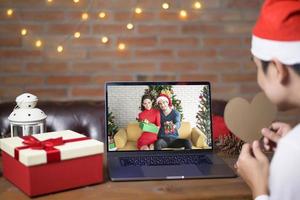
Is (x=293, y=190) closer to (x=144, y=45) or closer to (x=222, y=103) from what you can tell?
(x=222, y=103)

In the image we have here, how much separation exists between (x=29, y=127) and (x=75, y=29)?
1205mm

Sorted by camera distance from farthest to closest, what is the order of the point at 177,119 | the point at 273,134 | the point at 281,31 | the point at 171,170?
the point at 177,119, the point at 171,170, the point at 273,134, the point at 281,31

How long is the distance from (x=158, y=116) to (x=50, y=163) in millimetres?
540

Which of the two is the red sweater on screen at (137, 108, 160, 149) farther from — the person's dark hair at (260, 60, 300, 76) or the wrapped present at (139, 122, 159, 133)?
the person's dark hair at (260, 60, 300, 76)

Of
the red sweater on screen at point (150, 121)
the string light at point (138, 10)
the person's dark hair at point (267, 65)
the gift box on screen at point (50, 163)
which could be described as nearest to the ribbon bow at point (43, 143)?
the gift box on screen at point (50, 163)

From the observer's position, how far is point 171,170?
1618 millimetres

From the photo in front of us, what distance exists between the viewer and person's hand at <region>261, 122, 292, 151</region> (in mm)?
1397

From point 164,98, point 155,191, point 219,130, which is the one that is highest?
point 164,98

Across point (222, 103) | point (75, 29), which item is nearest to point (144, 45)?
point (75, 29)

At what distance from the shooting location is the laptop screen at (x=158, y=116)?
5.93 feet

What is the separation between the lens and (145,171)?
1.61 metres

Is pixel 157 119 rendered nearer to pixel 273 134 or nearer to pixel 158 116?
pixel 158 116

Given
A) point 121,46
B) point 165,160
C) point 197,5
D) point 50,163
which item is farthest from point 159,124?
point 197,5

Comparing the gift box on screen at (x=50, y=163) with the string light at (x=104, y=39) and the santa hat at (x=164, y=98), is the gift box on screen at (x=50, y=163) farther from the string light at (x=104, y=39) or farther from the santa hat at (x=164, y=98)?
the string light at (x=104, y=39)
